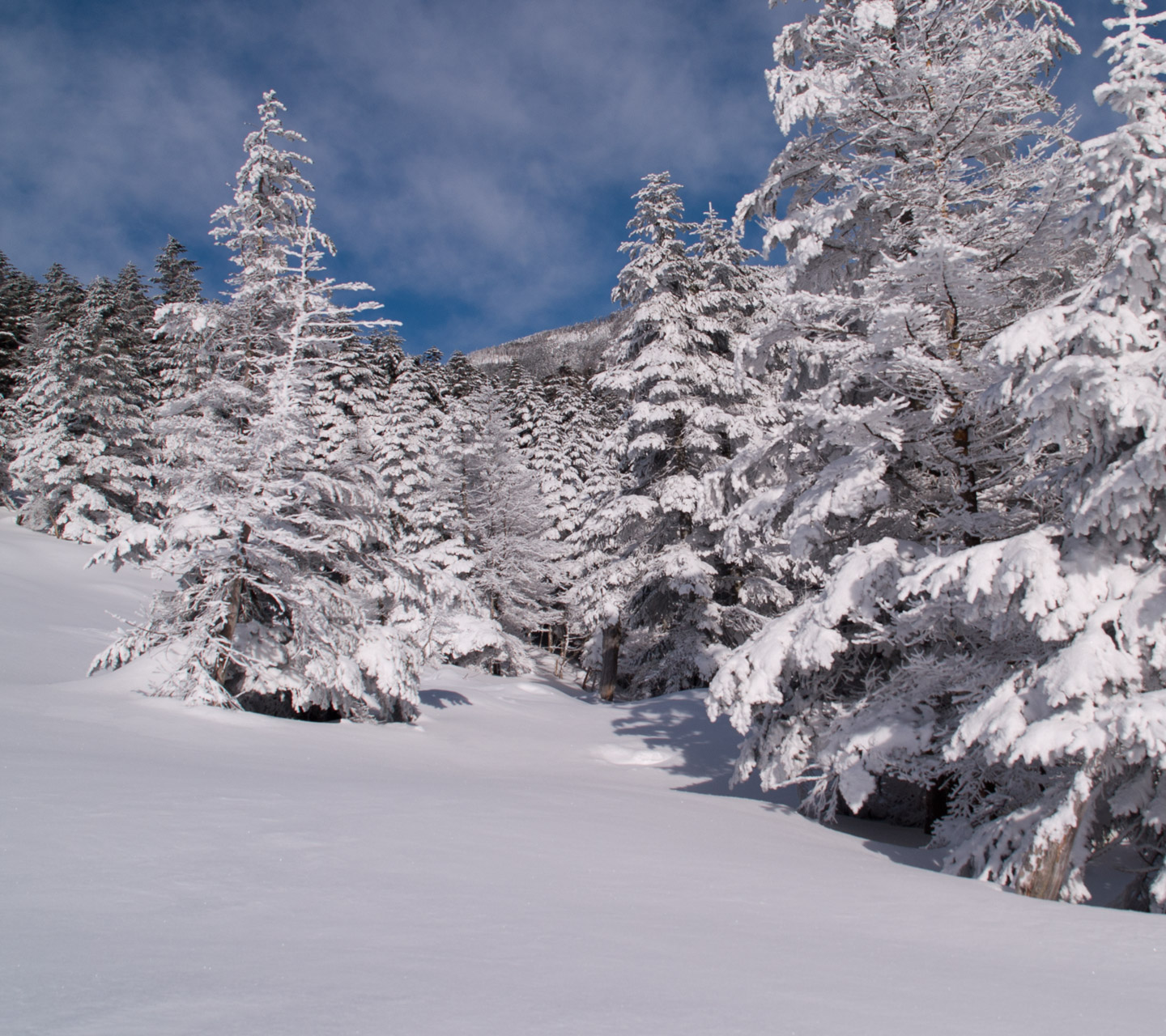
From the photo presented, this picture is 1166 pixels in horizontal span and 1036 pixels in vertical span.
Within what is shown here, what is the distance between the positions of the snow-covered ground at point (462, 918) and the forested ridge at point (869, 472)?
1.41 m

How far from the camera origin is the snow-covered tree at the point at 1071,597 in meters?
4.99

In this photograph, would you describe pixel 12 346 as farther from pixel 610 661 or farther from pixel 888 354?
pixel 888 354

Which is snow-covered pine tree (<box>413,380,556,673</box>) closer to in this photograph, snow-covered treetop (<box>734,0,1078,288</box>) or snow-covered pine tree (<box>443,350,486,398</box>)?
snow-covered pine tree (<box>443,350,486,398</box>)

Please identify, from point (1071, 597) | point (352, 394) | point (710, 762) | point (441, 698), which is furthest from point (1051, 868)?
point (352, 394)

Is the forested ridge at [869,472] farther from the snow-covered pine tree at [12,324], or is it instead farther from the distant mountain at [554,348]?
the distant mountain at [554,348]

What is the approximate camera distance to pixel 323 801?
5.34 m

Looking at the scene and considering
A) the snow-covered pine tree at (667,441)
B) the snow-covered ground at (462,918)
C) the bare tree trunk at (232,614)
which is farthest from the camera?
the snow-covered pine tree at (667,441)

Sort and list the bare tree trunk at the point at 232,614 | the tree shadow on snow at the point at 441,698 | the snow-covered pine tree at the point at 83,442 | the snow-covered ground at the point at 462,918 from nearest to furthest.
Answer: the snow-covered ground at the point at 462,918
the bare tree trunk at the point at 232,614
the tree shadow on snow at the point at 441,698
the snow-covered pine tree at the point at 83,442

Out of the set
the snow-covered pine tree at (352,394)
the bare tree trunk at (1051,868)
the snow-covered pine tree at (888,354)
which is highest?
the snow-covered pine tree at (352,394)

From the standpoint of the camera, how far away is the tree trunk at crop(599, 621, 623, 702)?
21.2 meters

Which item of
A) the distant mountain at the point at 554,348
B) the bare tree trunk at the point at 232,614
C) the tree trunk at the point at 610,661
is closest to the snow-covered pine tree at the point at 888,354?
the bare tree trunk at the point at 232,614

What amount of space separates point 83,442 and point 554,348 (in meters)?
146

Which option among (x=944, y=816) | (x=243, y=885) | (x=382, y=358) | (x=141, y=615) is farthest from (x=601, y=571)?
(x=382, y=358)

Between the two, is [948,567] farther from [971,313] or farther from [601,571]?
[601,571]
